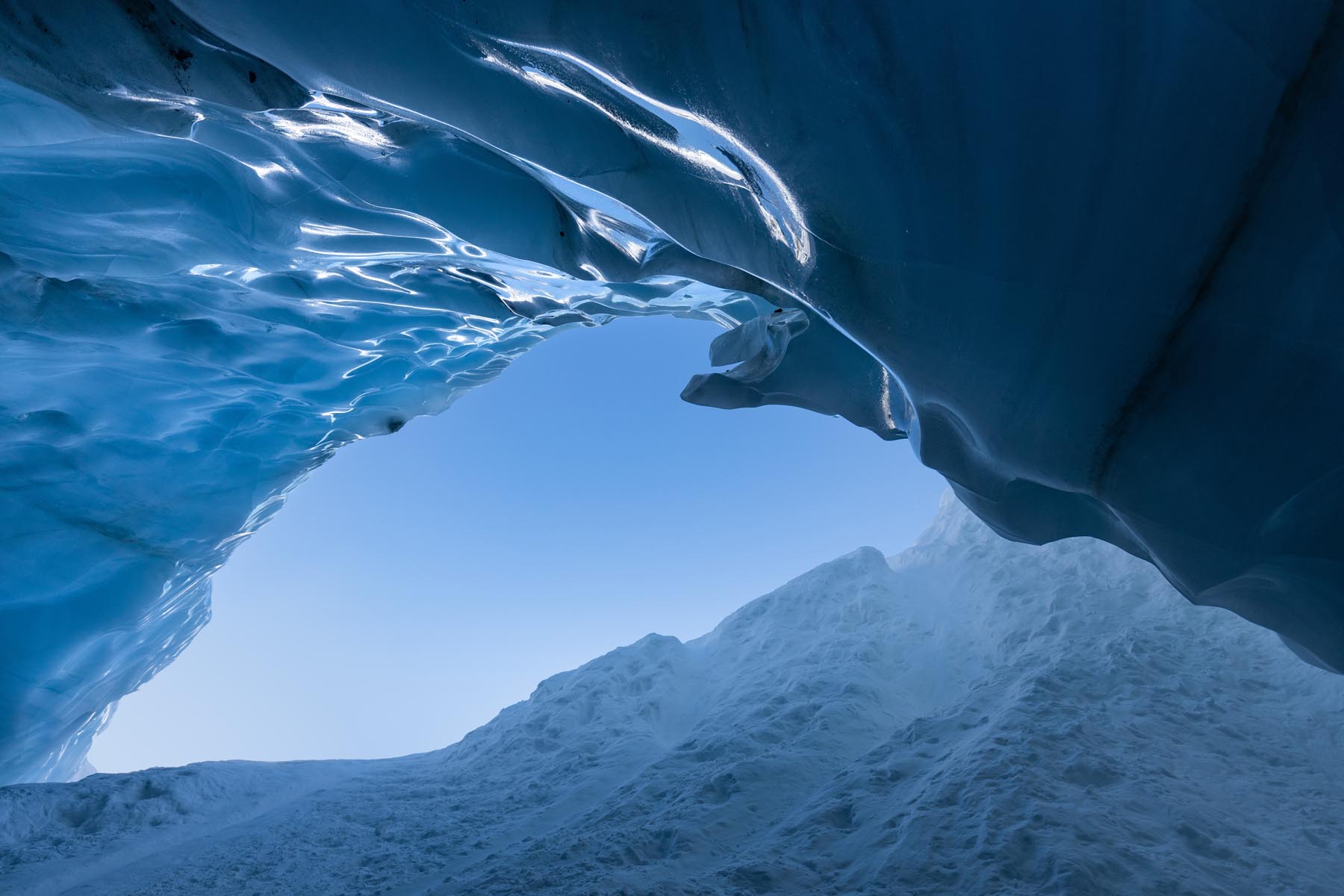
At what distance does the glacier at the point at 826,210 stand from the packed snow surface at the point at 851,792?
1856mm

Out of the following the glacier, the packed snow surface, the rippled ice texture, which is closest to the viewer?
the glacier

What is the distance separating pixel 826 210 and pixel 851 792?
445 cm

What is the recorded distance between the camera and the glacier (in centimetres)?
187

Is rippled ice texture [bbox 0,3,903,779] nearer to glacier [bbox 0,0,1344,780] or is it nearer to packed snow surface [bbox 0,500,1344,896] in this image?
glacier [bbox 0,0,1344,780]

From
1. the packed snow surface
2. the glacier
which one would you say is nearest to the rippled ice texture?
the glacier

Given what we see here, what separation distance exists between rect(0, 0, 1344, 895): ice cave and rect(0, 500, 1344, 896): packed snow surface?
0.05 meters

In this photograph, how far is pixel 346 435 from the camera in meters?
6.54

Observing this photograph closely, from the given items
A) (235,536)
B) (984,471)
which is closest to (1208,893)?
(984,471)

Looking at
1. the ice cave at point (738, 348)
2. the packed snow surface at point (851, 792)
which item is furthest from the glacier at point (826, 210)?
the packed snow surface at point (851, 792)

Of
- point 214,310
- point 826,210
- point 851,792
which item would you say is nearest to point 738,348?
point 826,210

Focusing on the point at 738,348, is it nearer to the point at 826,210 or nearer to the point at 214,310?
the point at 826,210

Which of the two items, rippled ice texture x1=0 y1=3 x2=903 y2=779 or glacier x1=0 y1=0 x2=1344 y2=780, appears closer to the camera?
glacier x1=0 y1=0 x2=1344 y2=780

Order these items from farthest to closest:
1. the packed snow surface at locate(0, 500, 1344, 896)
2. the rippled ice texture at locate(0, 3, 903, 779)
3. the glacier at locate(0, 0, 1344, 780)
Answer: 1. the packed snow surface at locate(0, 500, 1344, 896)
2. the rippled ice texture at locate(0, 3, 903, 779)
3. the glacier at locate(0, 0, 1344, 780)

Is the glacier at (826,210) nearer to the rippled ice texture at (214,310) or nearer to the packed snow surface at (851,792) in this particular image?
the rippled ice texture at (214,310)
